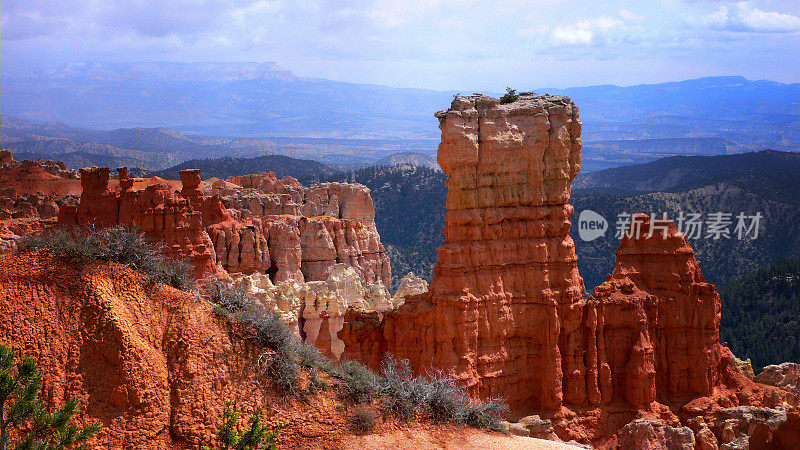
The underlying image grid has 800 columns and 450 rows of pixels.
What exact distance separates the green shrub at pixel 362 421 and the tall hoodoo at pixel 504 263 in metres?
8.18

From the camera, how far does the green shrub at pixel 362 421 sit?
36.4 ft

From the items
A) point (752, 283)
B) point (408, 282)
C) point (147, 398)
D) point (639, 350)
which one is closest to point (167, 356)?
point (147, 398)

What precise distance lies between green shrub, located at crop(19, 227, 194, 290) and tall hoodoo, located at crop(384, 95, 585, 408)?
30.4ft

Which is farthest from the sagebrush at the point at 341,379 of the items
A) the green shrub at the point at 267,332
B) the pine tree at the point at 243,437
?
the pine tree at the point at 243,437

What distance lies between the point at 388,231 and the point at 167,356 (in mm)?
71396

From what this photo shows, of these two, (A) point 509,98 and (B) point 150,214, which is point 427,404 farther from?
(B) point 150,214

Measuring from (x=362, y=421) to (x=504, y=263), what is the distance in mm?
10088

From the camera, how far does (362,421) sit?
1112 cm

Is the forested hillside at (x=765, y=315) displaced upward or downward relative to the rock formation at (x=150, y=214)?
downward

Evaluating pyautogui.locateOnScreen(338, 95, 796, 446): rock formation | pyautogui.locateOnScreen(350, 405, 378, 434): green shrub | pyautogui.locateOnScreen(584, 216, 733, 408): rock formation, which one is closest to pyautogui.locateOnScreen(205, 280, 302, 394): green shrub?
pyautogui.locateOnScreen(350, 405, 378, 434): green shrub

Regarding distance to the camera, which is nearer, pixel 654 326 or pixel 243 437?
pixel 243 437

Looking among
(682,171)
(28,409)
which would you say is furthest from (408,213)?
(28,409)

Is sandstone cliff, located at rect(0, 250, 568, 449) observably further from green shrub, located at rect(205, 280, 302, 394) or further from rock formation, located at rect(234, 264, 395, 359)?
rock formation, located at rect(234, 264, 395, 359)

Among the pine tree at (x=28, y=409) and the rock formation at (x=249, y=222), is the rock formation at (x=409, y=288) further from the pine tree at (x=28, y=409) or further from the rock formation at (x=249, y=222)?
the pine tree at (x=28, y=409)
